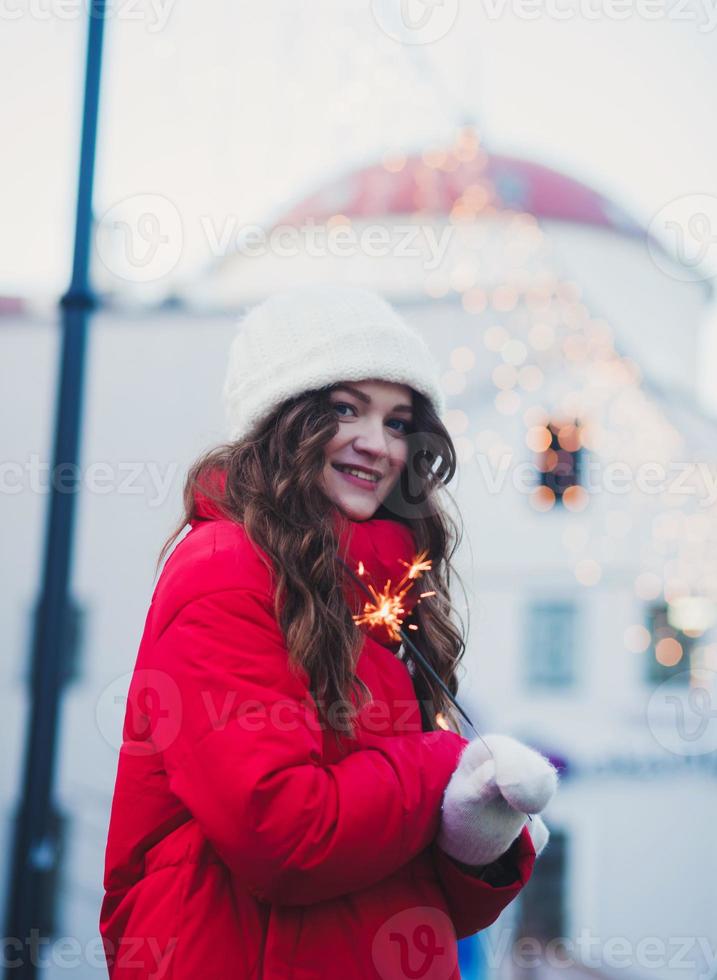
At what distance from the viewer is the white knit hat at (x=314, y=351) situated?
50.9 inches

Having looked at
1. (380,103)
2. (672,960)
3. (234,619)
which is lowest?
(672,960)

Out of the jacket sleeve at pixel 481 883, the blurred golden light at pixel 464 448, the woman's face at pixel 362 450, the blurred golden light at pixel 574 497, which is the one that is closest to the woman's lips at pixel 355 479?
the woman's face at pixel 362 450

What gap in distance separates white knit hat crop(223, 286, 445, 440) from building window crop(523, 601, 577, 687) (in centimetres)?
474

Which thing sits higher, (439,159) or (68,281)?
(439,159)

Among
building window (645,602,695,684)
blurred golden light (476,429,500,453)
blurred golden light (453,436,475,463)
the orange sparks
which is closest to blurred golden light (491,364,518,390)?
blurred golden light (476,429,500,453)

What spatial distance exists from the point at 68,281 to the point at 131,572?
2.46 feet

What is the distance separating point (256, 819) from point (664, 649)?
535 cm

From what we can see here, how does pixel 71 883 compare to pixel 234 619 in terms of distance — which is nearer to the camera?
pixel 234 619

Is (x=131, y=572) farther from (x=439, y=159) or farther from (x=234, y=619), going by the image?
(x=439, y=159)

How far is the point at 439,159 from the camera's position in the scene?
3344mm

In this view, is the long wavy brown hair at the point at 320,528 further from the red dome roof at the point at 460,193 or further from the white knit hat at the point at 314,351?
the red dome roof at the point at 460,193

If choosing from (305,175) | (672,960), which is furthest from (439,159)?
(672,960)

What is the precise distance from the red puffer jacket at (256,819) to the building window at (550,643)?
483 centimetres

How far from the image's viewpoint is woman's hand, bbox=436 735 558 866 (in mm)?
1045
